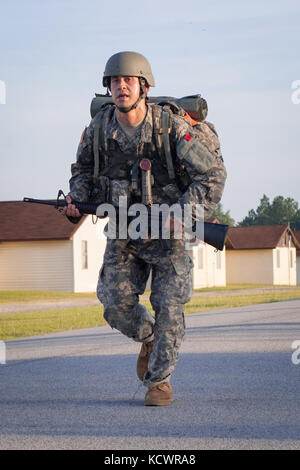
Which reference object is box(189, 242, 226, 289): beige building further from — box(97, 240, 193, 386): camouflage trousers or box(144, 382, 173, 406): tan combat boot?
box(144, 382, 173, 406): tan combat boot

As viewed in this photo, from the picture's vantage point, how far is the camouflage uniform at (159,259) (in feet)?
19.4

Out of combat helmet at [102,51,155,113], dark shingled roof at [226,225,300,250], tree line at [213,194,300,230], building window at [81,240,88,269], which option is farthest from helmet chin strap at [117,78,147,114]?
tree line at [213,194,300,230]

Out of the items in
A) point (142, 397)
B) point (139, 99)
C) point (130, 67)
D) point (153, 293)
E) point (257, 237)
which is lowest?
point (142, 397)

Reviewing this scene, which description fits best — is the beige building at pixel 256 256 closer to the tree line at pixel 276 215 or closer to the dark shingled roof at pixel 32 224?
the dark shingled roof at pixel 32 224

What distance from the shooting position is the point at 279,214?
153875mm

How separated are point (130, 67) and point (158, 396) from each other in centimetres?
222

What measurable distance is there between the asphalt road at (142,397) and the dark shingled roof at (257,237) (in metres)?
53.0

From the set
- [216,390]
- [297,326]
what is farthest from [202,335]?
[216,390]

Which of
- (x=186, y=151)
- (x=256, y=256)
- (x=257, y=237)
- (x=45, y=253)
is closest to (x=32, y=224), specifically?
(x=45, y=253)

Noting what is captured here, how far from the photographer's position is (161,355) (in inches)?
232

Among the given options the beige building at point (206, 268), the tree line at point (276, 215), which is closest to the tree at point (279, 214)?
the tree line at point (276, 215)

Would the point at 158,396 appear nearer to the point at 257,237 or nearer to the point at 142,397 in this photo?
the point at 142,397

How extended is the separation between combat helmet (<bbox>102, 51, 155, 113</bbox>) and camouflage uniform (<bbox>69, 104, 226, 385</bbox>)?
0.61 ft

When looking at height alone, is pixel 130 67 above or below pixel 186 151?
above
